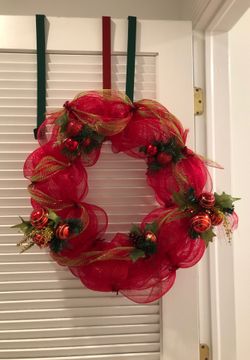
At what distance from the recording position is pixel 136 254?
731mm

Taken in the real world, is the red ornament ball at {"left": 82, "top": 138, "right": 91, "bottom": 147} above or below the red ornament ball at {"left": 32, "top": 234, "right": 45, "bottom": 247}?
above

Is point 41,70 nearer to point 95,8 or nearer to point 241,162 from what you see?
point 95,8

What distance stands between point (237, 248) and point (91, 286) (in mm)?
508

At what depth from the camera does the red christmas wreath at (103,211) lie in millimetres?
754

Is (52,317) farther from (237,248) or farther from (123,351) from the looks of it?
(237,248)

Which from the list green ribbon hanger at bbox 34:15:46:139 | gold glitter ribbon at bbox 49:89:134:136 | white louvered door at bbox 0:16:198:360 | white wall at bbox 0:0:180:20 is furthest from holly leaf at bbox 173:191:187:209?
white wall at bbox 0:0:180:20

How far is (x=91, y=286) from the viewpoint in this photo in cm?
79

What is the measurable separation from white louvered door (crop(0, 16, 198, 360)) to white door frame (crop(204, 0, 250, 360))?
0.27ft

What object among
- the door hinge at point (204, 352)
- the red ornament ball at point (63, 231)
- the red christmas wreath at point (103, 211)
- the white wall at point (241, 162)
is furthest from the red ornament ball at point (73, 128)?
the door hinge at point (204, 352)

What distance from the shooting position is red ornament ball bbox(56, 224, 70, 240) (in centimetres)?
71

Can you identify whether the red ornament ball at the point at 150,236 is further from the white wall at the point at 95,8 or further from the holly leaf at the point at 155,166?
the white wall at the point at 95,8

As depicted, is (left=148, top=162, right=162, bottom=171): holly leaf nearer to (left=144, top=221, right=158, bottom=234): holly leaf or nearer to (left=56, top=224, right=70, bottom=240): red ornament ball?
(left=144, top=221, right=158, bottom=234): holly leaf

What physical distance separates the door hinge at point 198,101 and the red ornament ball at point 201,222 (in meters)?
0.35

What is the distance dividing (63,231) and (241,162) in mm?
613
